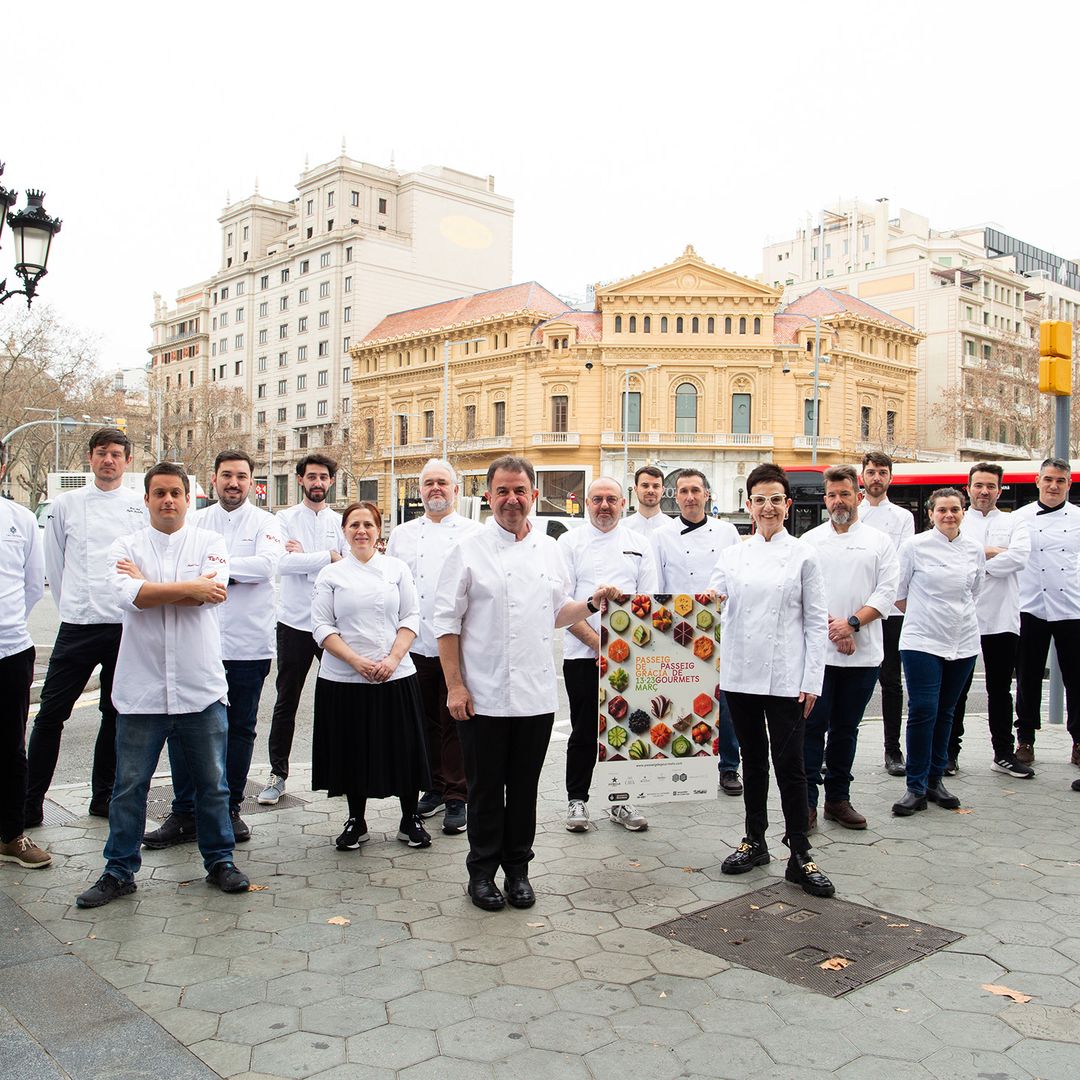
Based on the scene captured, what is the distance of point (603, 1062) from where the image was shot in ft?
10.5

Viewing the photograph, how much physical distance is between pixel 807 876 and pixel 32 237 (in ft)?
33.0

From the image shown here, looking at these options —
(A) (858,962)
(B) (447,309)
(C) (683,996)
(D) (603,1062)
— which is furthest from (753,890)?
(B) (447,309)

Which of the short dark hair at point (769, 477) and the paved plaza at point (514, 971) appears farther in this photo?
the short dark hair at point (769, 477)

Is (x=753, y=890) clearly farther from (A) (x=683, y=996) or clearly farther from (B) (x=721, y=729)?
(B) (x=721, y=729)

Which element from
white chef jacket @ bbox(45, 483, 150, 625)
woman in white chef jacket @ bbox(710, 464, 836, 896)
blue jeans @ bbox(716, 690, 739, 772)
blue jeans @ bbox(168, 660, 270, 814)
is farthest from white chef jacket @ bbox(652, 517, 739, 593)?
white chef jacket @ bbox(45, 483, 150, 625)

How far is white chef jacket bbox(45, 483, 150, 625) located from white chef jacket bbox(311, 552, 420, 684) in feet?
3.91

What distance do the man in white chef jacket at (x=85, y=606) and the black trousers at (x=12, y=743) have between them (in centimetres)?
25

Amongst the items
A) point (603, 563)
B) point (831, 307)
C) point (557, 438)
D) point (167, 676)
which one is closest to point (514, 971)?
point (167, 676)

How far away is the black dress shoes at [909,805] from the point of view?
6098 millimetres

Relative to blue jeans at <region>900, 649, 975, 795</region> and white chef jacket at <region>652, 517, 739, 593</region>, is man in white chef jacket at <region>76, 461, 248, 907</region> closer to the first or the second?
white chef jacket at <region>652, 517, 739, 593</region>

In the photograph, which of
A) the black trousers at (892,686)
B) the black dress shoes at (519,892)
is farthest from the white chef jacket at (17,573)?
the black trousers at (892,686)

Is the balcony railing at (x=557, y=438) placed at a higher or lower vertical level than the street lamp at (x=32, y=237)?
higher

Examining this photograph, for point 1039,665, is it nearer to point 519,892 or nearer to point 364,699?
point 519,892

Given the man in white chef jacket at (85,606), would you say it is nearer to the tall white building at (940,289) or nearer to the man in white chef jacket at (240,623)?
the man in white chef jacket at (240,623)
